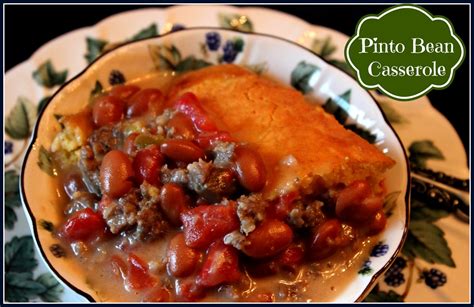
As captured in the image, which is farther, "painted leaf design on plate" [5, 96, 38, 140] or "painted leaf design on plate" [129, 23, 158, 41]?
"painted leaf design on plate" [129, 23, 158, 41]

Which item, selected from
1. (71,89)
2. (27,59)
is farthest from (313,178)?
(27,59)

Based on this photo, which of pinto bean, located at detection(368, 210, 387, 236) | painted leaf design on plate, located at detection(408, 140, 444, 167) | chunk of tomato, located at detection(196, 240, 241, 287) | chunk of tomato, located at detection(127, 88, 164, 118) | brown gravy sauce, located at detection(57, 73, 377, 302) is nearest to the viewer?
chunk of tomato, located at detection(196, 240, 241, 287)

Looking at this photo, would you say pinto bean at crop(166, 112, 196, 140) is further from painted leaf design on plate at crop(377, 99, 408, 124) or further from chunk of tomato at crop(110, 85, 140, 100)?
painted leaf design on plate at crop(377, 99, 408, 124)

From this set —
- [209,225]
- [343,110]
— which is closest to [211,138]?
[209,225]

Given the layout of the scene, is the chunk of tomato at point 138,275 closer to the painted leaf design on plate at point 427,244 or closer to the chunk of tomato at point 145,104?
the chunk of tomato at point 145,104

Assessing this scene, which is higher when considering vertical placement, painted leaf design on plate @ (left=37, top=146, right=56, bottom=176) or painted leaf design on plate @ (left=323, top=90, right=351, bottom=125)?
painted leaf design on plate @ (left=37, top=146, right=56, bottom=176)

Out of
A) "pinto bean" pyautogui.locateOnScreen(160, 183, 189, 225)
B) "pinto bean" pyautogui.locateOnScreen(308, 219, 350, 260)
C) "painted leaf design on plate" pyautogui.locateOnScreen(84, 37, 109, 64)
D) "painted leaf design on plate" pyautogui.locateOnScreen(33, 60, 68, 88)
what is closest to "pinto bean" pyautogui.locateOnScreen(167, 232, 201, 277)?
"pinto bean" pyautogui.locateOnScreen(160, 183, 189, 225)

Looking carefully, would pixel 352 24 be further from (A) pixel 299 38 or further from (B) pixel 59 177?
(B) pixel 59 177

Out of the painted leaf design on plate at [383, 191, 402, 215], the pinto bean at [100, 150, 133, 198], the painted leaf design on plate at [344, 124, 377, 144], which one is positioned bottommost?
the painted leaf design on plate at [383, 191, 402, 215]
